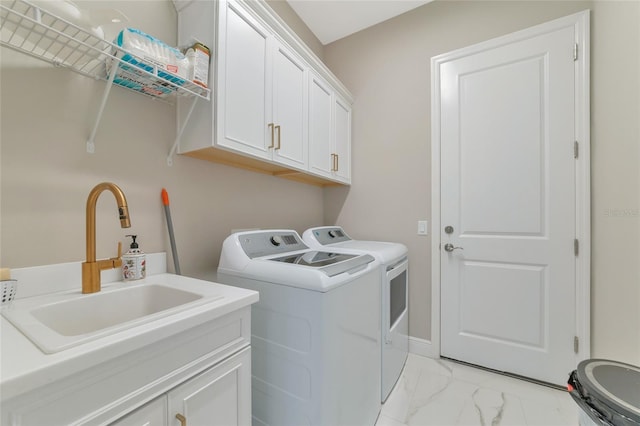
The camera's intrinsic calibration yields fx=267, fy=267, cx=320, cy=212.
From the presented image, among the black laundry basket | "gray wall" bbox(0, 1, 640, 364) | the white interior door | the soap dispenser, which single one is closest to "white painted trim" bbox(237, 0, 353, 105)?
"gray wall" bbox(0, 1, 640, 364)

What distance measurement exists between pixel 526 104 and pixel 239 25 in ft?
6.48

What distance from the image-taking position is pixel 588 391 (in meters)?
0.98

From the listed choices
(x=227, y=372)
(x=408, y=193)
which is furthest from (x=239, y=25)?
(x=408, y=193)

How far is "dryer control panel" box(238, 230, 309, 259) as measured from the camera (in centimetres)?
144

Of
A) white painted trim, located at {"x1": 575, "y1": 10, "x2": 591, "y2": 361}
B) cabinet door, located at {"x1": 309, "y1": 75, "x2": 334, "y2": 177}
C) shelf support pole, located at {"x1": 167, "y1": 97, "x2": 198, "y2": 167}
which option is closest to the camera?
shelf support pole, located at {"x1": 167, "y1": 97, "x2": 198, "y2": 167}

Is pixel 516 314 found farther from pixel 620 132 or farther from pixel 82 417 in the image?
pixel 82 417

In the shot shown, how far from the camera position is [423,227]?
225cm

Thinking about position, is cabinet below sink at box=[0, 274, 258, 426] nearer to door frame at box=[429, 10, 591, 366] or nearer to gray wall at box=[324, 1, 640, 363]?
gray wall at box=[324, 1, 640, 363]

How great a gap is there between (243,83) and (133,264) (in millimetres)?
1012

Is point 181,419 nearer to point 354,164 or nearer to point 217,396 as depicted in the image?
point 217,396

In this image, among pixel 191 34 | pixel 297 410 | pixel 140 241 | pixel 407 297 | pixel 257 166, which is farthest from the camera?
pixel 407 297

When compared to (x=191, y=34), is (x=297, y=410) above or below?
below

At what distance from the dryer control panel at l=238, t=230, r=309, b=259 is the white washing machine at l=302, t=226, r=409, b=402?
22 centimetres

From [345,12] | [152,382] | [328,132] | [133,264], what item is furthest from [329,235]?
[345,12]
